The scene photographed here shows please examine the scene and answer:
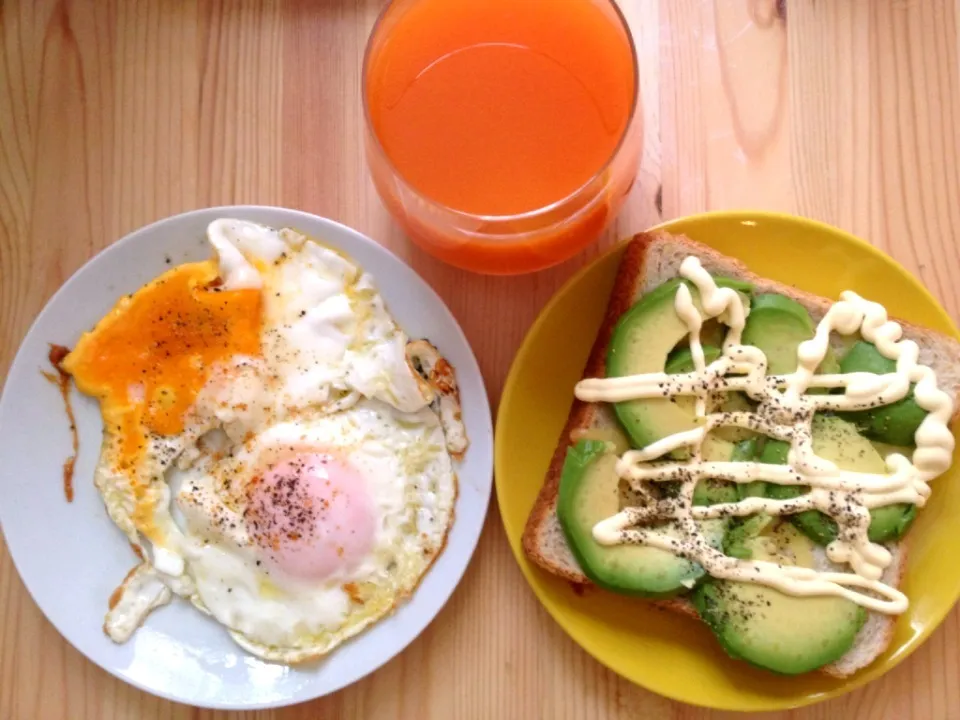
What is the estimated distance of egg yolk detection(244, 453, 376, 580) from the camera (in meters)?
1.55

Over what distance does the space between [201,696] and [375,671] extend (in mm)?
319

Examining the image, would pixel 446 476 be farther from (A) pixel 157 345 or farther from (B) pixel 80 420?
(B) pixel 80 420

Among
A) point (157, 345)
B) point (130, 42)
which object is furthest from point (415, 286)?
point (130, 42)

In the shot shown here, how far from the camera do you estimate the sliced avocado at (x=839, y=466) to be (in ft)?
4.72

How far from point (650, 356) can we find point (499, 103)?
19.2 inches

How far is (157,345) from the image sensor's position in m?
1.58

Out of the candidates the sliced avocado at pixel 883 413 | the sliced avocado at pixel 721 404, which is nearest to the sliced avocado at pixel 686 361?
the sliced avocado at pixel 721 404

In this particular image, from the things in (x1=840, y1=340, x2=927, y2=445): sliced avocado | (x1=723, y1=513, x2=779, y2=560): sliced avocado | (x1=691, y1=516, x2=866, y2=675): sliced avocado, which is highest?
(x1=840, y1=340, x2=927, y2=445): sliced avocado

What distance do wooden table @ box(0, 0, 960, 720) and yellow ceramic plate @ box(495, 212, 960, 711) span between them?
0.10 meters

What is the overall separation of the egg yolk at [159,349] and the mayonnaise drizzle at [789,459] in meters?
0.69

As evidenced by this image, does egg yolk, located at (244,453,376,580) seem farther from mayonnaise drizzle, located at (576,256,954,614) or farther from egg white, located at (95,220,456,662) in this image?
mayonnaise drizzle, located at (576,256,954,614)

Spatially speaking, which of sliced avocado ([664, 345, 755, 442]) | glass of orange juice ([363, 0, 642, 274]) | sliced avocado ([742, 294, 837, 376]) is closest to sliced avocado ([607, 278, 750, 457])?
sliced avocado ([664, 345, 755, 442])

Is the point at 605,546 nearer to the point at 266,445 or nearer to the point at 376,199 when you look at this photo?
the point at 266,445

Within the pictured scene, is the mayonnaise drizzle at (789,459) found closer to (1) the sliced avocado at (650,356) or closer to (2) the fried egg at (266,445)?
(1) the sliced avocado at (650,356)
